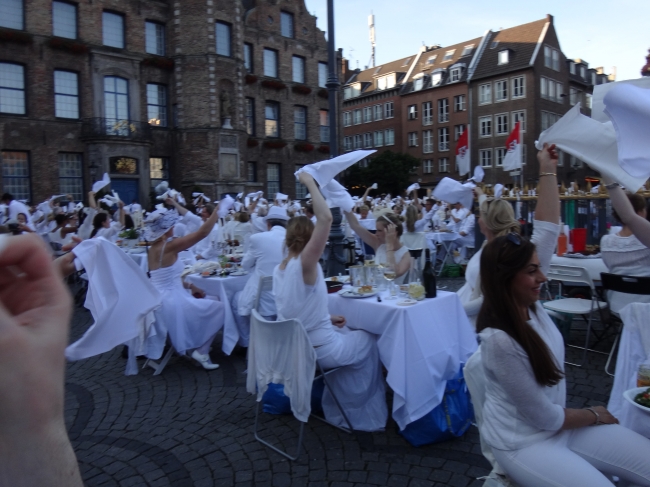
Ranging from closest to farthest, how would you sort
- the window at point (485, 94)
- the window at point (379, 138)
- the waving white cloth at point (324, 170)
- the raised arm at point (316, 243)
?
the raised arm at point (316, 243) → the waving white cloth at point (324, 170) → the window at point (485, 94) → the window at point (379, 138)

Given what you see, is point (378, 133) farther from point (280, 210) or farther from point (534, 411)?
point (534, 411)

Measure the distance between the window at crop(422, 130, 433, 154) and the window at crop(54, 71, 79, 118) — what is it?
32832mm

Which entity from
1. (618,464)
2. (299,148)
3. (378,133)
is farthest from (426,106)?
(618,464)

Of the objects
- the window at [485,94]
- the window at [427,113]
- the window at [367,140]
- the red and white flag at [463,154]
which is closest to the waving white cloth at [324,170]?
the red and white flag at [463,154]

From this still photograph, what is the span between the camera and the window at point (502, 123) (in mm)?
42594

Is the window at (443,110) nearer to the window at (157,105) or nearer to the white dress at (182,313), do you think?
the window at (157,105)

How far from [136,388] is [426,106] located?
4740 cm

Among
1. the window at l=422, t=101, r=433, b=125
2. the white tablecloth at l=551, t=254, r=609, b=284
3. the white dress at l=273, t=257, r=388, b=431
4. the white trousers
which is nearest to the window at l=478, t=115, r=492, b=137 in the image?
the window at l=422, t=101, r=433, b=125

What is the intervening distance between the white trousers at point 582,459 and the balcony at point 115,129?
25619 mm

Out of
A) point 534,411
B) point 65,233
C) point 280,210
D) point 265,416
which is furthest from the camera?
point 65,233

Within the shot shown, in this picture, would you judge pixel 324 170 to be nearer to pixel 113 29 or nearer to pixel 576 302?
pixel 576 302

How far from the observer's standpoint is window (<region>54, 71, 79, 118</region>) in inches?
940

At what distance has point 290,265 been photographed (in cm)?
393

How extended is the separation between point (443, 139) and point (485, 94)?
5490 mm
